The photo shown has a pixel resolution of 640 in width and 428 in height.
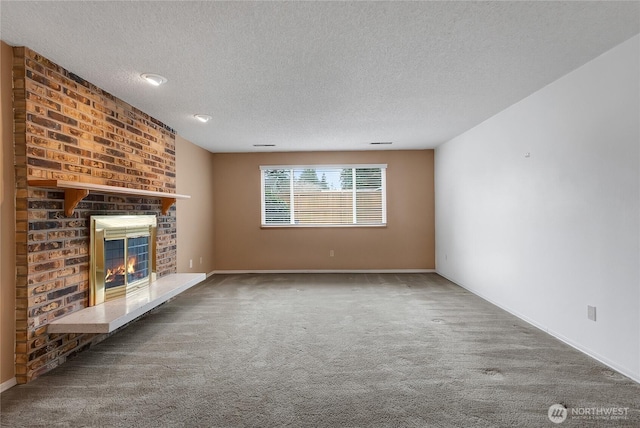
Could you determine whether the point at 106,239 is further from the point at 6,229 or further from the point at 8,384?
the point at 8,384

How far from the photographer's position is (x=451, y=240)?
5.66 meters

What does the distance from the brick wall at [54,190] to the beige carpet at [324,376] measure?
0.36m

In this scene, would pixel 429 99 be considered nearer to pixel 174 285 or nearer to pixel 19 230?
pixel 174 285

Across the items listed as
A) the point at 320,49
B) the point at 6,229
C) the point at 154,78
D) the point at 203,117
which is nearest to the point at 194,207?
the point at 203,117

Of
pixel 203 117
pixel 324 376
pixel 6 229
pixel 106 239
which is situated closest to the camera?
pixel 6 229

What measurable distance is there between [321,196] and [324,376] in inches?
177

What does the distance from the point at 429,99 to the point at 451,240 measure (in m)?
2.92

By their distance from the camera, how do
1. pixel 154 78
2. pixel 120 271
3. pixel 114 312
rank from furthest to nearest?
pixel 120 271
pixel 154 78
pixel 114 312

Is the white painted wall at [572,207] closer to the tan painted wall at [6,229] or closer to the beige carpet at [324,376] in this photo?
the beige carpet at [324,376]

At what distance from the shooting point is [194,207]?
18.4 feet

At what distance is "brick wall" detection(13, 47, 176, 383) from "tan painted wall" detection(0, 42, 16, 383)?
33 millimetres

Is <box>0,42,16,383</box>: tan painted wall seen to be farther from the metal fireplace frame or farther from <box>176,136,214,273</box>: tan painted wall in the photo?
<box>176,136,214,273</box>: tan painted wall

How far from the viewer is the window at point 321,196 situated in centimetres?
658

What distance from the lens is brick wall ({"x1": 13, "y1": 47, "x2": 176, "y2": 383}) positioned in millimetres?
2305
